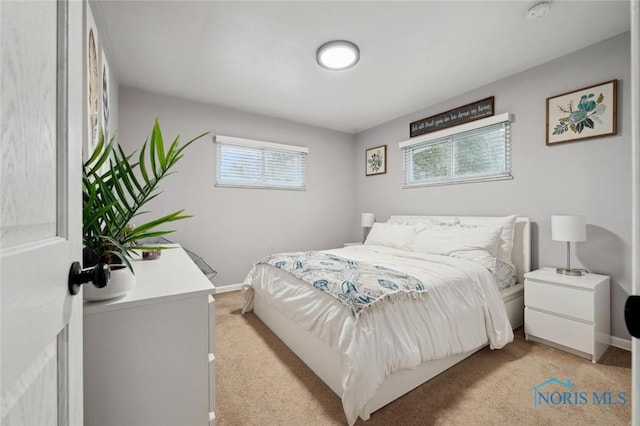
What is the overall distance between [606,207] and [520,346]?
1.37 meters

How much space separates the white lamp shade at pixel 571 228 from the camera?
2.17 m

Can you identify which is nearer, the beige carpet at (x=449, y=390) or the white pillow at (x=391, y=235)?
the beige carpet at (x=449, y=390)

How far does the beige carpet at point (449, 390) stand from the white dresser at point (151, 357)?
0.51 m

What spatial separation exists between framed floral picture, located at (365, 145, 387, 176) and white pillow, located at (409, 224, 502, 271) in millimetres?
1593

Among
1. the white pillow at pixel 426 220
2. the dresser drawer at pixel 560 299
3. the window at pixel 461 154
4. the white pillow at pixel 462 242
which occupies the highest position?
the window at pixel 461 154

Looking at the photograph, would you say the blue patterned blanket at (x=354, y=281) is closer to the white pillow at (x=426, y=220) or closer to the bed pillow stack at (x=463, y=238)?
the bed pillow stack at (x=463, y=238)

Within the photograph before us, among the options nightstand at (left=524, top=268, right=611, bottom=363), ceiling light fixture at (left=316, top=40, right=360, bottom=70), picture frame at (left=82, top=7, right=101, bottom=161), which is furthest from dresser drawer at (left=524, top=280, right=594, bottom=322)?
picture frame at (left=82, top=7, right=101, bottom=161)

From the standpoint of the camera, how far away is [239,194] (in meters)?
3.79

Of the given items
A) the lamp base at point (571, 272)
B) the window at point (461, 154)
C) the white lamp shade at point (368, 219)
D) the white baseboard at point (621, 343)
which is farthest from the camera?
the white lamp shade at point (368, 219)

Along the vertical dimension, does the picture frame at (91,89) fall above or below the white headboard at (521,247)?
above
